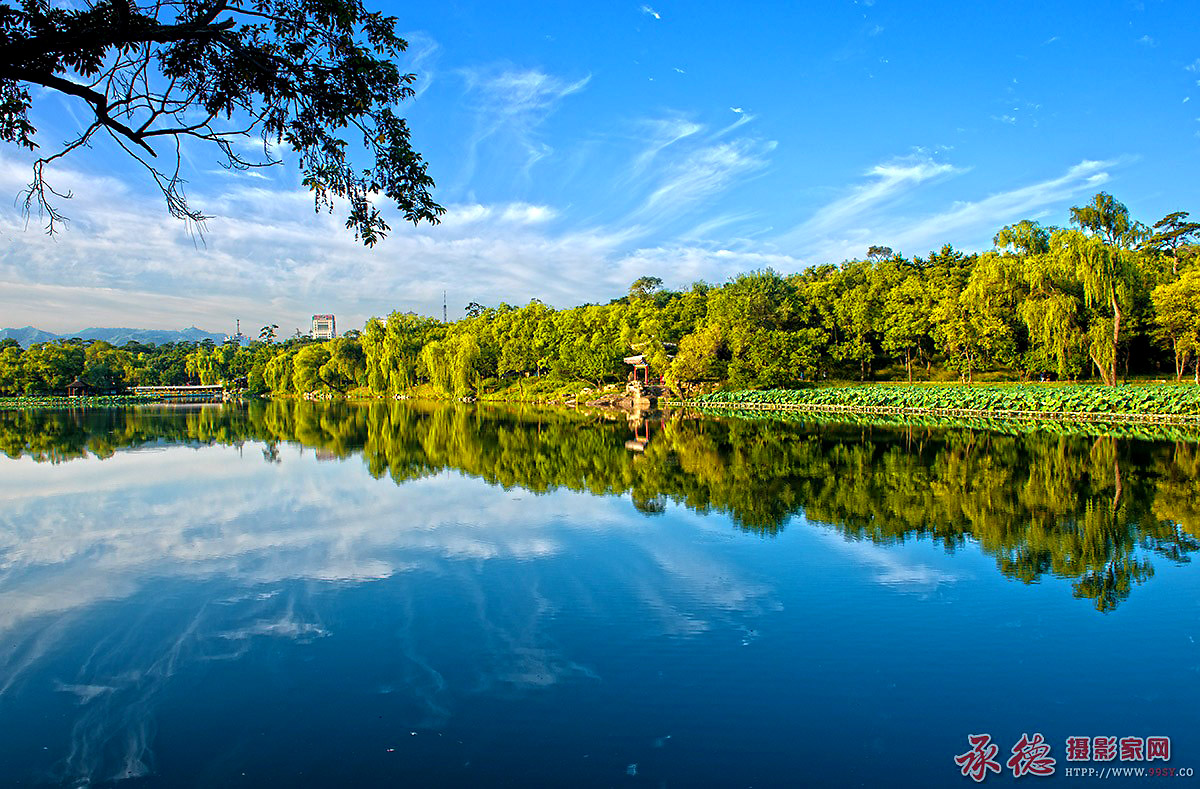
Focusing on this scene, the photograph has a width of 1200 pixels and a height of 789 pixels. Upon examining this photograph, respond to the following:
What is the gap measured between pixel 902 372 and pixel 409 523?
37.7 m

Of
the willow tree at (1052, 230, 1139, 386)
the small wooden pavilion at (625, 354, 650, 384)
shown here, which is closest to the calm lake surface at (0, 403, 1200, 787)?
the willow tree at (1052, 230, 1139, 386)

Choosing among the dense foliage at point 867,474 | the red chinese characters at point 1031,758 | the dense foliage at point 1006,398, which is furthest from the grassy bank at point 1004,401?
the red chinese characters at point 1031,758

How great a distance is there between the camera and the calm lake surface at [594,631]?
4.11 meters

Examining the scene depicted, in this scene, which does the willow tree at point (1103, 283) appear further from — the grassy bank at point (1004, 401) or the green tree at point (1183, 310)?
the grassy bank at point (1004, 401)

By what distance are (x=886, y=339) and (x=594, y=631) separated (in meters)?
37.5

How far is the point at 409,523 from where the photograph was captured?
10.4 metres

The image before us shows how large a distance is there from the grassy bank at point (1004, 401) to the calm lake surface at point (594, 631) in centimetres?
1466

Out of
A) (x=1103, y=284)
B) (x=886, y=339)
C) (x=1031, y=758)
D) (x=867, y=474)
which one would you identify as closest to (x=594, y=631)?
(x=1031, y=758)

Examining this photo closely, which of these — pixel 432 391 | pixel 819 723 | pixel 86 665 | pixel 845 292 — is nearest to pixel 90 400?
pixel 432 391

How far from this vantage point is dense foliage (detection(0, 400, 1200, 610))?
873cm

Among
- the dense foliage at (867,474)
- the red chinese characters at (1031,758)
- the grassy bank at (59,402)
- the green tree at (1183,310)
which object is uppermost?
the green tree at (1183,310)

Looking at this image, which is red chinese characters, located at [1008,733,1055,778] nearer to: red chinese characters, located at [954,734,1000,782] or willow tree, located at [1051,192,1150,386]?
red chinese characters, located at [954,734,1000,782]

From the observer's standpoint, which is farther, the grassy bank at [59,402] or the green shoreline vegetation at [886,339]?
the grassy bank at [59,402]

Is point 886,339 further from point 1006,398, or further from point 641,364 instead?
point 641,364
